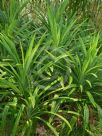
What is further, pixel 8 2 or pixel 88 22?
pixel 88 22

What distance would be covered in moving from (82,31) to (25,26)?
0.61 meters

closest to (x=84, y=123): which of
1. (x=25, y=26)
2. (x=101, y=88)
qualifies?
(x=101, y=88)

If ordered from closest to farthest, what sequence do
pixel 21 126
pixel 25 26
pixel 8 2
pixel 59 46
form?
Result: pixel 21 126 → pixel 59 46 → pixel 25 26 → pixel 8 2

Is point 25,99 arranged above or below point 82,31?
below

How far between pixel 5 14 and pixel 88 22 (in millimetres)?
1057

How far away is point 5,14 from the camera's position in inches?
127

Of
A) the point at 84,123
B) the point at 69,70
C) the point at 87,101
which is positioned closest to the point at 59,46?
the point at 69,70

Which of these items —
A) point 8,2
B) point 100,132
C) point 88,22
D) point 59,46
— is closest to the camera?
point 100,132

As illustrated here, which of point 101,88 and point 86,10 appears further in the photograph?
point 86,10

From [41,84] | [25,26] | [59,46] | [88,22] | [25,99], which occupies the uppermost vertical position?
[88,22]

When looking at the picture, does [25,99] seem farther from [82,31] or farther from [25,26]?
[82,31]

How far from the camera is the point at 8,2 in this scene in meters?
3.53

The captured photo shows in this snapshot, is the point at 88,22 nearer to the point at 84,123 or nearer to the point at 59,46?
the point at 59,46

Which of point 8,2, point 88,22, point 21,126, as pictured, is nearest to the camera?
point 21,126
